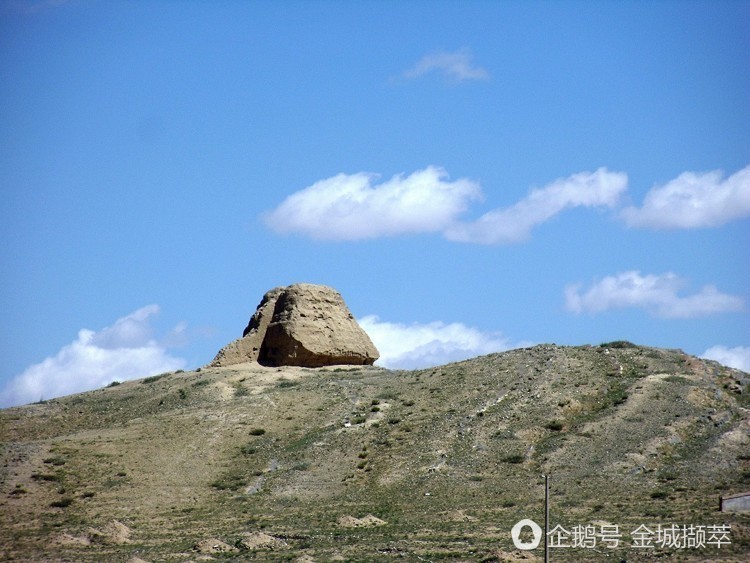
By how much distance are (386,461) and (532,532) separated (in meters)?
11.2

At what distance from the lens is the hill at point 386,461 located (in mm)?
36469

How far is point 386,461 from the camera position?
4631 centimetres

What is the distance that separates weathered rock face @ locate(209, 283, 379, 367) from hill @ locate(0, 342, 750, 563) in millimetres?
1482

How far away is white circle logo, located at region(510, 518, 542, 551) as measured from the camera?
112ft

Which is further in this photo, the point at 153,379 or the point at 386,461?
the point at 153,379

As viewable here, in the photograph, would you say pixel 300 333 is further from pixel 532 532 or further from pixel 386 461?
pixel 532 532

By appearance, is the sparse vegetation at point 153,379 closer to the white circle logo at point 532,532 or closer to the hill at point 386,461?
the hill at point 386,461

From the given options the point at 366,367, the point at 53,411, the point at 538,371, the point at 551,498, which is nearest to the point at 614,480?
the point at 551,498

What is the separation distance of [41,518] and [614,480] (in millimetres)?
21060

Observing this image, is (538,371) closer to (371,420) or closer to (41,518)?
(371,420)

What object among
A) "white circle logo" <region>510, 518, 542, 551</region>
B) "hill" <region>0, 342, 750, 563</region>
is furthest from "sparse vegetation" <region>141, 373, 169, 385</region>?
"white circle logo" <region>510, 518, 542, 551</region>

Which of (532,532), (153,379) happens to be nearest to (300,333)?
(153,379)

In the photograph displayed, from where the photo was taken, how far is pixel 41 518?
41.5 m

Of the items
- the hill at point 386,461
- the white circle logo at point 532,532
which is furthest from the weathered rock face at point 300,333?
the white circle logo at point 532,532
